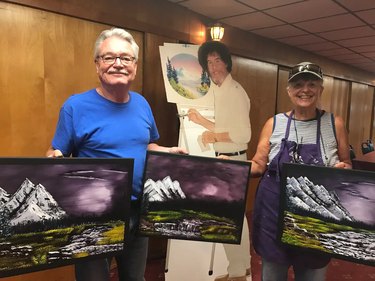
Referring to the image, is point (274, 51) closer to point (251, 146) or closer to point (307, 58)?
point (307, 58)

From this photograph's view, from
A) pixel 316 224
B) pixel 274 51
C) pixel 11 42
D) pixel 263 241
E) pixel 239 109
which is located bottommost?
pixel 263 241

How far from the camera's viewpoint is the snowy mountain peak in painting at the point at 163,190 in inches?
48.3

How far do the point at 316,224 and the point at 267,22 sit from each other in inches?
98.2

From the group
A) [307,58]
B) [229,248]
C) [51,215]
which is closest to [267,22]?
[307,58]

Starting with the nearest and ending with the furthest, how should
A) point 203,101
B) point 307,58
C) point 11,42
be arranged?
point 11,42
point 203,101
point 307,58

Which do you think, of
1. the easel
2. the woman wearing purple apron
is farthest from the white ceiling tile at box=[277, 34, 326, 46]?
the woman wearing purple apron

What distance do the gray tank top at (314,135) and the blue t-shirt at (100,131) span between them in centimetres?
60

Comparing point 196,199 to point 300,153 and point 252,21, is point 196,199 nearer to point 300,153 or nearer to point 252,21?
point 300,153

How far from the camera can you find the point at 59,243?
105 centimetres

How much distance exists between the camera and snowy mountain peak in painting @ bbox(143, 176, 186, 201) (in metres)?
1.23

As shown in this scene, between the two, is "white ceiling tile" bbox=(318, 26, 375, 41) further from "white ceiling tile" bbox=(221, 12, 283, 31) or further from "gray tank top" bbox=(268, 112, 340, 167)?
"gray tank top" bbox=(268, 112, 340, 167)

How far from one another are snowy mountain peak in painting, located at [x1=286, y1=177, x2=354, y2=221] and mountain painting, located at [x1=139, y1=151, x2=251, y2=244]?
183 millimetres

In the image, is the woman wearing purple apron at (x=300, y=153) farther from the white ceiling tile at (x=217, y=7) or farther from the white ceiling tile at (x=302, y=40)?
the white ceiling tile at (x=302, y=40)

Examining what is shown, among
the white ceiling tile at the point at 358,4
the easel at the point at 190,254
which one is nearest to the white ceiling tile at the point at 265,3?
the white ceiling tile at the point at 358,4
